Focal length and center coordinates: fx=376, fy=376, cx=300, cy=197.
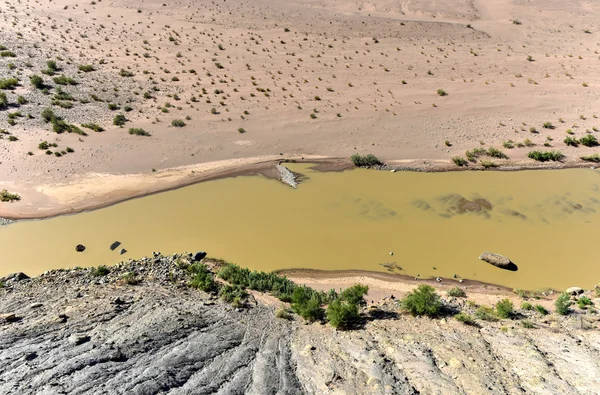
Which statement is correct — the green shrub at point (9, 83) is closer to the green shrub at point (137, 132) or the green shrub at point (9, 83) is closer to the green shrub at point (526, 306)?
the green shrub at point (137, 132)

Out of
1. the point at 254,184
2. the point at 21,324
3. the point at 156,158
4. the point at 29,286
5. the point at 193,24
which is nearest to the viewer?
the point at 21,324

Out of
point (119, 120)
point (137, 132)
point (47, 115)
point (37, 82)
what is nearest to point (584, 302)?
point (137, 132)

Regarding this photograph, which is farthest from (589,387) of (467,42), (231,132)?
(467,42)

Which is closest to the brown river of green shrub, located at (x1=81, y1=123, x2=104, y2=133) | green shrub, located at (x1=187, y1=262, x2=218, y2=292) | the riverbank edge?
the riverbank edge

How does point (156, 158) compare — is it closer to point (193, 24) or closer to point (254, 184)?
point (254, 184)

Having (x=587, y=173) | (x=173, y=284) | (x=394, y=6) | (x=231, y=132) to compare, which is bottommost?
(x=173, y=284)

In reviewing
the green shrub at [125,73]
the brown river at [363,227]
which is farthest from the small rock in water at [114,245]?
the green shrub at [125,73]
